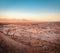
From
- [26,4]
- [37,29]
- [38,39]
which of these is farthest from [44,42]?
[26,4]

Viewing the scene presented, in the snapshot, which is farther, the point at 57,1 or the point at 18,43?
the point at 57,1

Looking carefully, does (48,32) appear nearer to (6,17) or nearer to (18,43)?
(18,43)

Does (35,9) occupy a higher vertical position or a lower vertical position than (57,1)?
lower

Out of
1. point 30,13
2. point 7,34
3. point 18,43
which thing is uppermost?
point 30,13

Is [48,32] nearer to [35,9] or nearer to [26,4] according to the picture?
[35,9]

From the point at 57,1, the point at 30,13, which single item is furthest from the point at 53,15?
the point at 30,13

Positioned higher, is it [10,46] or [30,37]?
[30,37]
